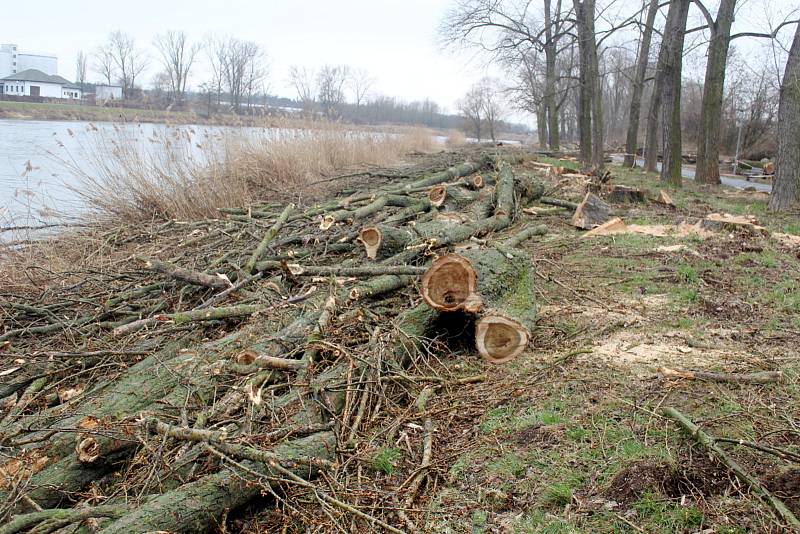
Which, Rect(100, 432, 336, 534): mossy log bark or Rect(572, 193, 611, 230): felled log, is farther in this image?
Rect(572, 193, 611, 230): felled log

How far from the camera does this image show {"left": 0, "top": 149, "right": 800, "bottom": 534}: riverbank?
9.92 feet

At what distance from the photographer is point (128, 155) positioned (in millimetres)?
9812

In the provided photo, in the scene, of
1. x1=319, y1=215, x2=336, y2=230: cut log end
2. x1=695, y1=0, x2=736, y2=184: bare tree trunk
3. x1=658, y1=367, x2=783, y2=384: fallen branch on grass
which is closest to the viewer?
x1=658, y1=367, x2=783, y2=384: fallen branch on grass

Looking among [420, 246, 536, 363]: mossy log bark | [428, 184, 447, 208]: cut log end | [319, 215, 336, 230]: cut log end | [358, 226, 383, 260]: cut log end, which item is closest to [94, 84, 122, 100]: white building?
[319, 215, 336, 230]: cut log end

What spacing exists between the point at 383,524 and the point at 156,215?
26.7 feet

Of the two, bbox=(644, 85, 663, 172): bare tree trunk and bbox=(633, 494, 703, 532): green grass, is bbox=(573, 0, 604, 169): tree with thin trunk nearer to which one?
bbox=(644, 85, 663, 172): bare tree trunk

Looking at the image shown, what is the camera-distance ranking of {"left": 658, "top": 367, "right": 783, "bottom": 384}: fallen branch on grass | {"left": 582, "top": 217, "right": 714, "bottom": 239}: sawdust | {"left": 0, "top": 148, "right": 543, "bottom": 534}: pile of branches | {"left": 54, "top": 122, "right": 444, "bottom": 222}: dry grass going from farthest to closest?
{"left": 54, "top": 122, "right": 444, "bottom": 222}: dry grass < {"left": 582, "top": 217, "right": 714, "bottom": 239}: sawdust < {"left": 658, "top": 367, "right": 783, "bottom": 384}: fallen branch on grass < {"left": 0, "top": 148, "right": 543, "bottom": 534}: pile of branches

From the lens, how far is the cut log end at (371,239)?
6.44 meters

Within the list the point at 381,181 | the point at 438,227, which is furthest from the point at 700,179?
the point at 438,227

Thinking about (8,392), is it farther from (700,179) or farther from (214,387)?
(700,179)

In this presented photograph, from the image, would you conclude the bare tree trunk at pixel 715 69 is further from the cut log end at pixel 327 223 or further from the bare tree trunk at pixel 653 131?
the cut log end at pixel 327 223

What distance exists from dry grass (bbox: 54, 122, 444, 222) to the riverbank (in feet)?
9.84

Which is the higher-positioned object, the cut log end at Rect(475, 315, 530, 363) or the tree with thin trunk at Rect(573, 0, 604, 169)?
the tree with thin trunk at Rect(573, 0, 604, 169)

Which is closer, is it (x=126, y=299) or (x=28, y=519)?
(x=28, y=519)
